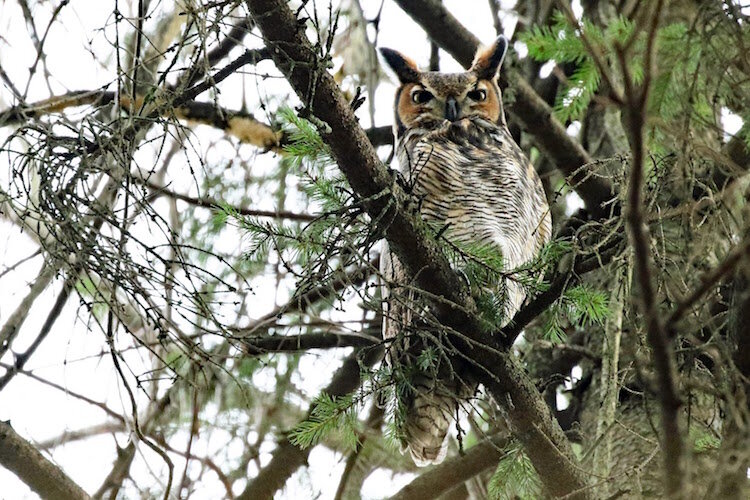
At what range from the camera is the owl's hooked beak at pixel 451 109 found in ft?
10.1

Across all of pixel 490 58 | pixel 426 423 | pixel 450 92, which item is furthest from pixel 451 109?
pixel 426 423

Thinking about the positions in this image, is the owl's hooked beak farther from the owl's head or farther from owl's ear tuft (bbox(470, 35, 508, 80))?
owl's ear tuft (bbox(470, 35, 508, 80))

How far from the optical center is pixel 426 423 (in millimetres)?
2549

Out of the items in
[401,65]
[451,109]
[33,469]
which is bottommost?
[33,469]

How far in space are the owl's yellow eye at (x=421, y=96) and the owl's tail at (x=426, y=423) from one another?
3.89ft

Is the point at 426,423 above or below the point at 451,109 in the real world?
below

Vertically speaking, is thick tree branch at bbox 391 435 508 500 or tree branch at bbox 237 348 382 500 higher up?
thick tree branch at bbox 391 435 508 500

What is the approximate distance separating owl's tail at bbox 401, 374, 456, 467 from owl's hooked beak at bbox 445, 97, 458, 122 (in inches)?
41.1

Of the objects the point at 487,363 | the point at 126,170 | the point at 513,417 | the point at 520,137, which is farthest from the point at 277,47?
the point at 520,137

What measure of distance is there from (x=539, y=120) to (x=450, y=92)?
1.12ft

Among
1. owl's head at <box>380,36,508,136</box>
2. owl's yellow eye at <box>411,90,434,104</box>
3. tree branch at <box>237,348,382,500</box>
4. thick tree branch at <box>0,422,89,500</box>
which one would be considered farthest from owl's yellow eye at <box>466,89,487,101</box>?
thick tree branch at <box>0,422,89,500</box>

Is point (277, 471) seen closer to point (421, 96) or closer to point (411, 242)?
point (411, 242)

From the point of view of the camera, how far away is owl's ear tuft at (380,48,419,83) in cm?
334

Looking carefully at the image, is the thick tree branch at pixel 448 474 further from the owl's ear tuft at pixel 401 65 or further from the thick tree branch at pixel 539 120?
the owl's ear tuft at pixel 401 65
